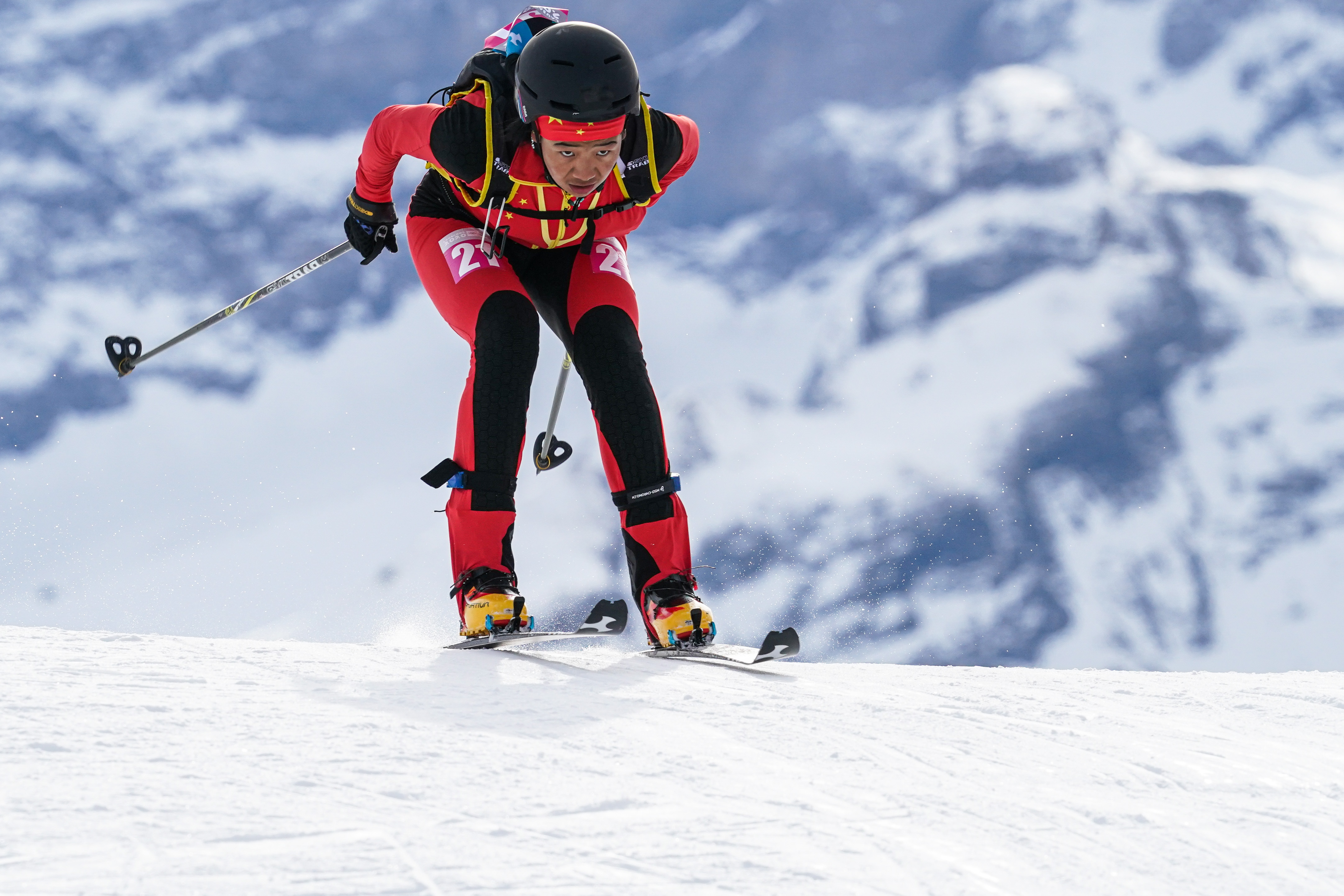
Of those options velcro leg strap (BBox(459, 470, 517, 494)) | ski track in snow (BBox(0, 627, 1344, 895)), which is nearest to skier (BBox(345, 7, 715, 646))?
velcro leg strap (BBox(459, 470, 517, 494))

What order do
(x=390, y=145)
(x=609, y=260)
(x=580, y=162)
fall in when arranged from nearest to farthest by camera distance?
(x=580, y=162)
(x=390, y=145)
(x=609, y=260)

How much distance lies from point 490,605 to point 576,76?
5.85ft

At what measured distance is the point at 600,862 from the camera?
6.10 feet

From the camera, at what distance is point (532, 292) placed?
4.23 metres

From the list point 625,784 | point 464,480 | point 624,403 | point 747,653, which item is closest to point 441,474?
point 464,480

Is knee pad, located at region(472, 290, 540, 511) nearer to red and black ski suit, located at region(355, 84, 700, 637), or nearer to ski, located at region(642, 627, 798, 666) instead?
red and black ski suit, located at region(355, 84, 700, 637)

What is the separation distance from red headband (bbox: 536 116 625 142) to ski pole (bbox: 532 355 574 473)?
64.3 inches

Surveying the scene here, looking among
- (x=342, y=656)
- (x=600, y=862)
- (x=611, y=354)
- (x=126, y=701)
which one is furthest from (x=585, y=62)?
(x=600, y=862)

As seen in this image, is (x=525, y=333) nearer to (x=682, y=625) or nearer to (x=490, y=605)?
(x=490, y=605)

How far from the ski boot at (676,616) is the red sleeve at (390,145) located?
1.71m

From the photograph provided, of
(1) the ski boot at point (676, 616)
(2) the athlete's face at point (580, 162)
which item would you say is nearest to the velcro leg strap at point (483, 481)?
(1) the ski boot at point (676, 616)

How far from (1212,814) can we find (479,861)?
4.74 feet

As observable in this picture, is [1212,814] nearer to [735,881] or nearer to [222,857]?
[735,881]

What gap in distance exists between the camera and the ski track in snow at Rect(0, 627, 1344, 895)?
6.00 feet
